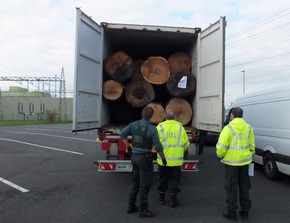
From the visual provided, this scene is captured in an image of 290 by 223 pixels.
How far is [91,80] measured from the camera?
595 centimetres

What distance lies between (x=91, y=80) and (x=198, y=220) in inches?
127

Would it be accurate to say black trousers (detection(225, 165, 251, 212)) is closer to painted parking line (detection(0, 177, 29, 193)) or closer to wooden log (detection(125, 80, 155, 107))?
wooden log (detection(125, 80, 155, 107))

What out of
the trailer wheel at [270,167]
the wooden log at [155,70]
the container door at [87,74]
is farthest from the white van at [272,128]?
the container door at [87,74]

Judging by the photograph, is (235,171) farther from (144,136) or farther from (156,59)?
(156,59)

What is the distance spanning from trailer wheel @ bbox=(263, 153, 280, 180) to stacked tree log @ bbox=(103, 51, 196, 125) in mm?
2089

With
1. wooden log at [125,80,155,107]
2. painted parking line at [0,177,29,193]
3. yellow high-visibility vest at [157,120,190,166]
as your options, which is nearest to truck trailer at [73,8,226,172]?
wooden log at [125,80,155,107]

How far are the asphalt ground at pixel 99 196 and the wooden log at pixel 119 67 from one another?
7.53ft

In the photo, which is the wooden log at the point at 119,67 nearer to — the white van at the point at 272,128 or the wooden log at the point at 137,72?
the wooden log at the point at 137,72

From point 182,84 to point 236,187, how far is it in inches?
107

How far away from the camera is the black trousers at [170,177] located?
5.04 m

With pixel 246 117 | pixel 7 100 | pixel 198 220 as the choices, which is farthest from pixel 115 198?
pixel 7 100

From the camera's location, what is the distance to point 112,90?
21.4ft

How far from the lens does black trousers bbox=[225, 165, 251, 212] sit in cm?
443

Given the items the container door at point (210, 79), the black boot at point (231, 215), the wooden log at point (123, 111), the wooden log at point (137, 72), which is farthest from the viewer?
the wooden log at point (123, 111)
